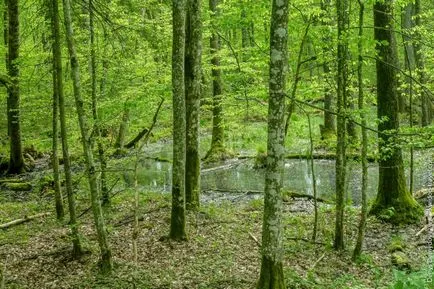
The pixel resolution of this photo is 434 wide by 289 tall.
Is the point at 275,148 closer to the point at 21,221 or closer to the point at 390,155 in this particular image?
the point at 390,155

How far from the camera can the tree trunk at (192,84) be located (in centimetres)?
1069

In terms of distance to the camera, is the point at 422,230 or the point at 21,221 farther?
the point at 21,221

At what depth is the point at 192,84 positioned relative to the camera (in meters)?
10.8

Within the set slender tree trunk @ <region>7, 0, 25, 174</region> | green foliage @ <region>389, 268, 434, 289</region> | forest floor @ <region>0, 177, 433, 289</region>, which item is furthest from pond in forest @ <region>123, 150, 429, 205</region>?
green foliage @ <region>389, 268, 434, 289</region>

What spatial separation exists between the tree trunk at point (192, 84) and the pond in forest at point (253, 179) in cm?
388

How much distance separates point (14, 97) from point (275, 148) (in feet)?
41.4

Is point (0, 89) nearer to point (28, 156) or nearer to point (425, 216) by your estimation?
point (28, 156)

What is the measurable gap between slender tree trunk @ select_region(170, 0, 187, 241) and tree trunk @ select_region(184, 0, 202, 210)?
68.6 inches

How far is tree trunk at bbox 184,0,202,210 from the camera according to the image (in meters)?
10.7

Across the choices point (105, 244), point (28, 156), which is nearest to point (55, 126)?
point (105, 244)

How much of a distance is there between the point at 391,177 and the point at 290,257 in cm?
413

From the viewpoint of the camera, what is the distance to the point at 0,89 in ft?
61.0

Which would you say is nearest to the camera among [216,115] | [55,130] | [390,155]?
[55,130]

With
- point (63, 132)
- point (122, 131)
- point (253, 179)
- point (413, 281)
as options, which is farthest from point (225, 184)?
point (413, 281)
